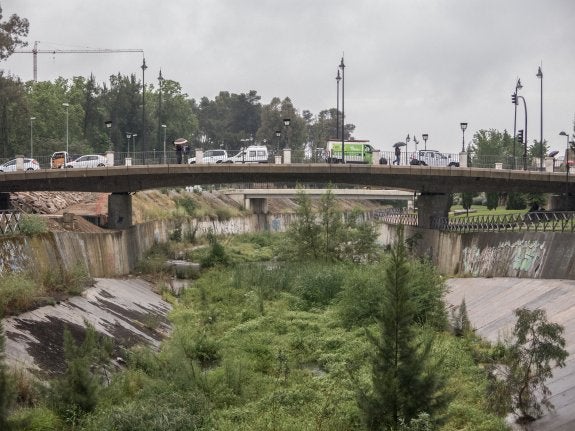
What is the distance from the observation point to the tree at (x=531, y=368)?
2755cm

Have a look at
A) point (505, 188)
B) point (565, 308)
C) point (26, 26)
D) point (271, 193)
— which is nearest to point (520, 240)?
point (565, 308)

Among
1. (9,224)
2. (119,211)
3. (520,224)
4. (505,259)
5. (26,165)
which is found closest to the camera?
(9,224)

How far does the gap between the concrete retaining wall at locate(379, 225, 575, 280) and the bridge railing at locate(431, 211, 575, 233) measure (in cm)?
81

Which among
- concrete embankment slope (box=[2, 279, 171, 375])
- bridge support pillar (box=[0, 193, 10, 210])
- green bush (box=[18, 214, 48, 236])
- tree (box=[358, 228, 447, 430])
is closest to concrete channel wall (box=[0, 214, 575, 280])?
green bush (box=[18, 214, 48, 236])

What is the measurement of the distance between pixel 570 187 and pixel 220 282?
84.1 ft

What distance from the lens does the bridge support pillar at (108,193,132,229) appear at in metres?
66.2

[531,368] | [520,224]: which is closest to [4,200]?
[520,224]

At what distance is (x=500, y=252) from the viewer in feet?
173

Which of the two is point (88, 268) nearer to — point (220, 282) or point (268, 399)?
point (220, 282)

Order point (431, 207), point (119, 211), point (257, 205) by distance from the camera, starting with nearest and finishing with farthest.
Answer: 1. point (119, 211)
2. point (431, 207)
3. point (257, 205)

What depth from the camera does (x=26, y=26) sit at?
8850 centimetres

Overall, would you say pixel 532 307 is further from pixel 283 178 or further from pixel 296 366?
pixel 283 178

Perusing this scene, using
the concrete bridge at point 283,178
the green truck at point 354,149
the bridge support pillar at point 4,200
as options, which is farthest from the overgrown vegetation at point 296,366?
the green truck at point 354,149

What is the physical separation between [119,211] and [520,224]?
2763 centimetres
